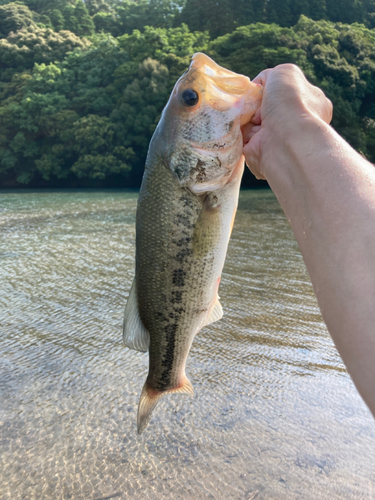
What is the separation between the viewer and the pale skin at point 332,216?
0.82m

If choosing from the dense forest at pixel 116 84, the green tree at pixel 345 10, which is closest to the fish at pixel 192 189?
the dense forest at pixel 116 84

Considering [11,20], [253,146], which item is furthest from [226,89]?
[11,20]

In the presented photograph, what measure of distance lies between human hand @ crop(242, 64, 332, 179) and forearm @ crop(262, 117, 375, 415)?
105 millimetres

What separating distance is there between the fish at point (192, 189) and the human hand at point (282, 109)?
0.14 metres

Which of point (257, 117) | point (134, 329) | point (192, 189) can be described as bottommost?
point (134, 329)

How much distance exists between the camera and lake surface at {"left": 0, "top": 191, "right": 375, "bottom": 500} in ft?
7.61

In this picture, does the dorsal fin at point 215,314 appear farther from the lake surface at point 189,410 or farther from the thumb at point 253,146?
the lake surface at point 189,410

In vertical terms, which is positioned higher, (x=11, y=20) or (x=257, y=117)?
(x=11, y=20)

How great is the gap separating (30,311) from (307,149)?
15.7 ft

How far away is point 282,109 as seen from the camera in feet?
4.42

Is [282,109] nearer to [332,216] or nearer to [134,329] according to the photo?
[332,216]

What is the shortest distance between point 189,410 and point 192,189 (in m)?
1.92

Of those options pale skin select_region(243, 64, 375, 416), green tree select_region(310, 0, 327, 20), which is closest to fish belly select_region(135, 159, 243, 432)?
pale skin select_region(243, 64, 375, 416)

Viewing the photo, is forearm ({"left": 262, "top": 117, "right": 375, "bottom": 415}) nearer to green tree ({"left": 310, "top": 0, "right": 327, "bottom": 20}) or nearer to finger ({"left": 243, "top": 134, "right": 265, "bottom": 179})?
finger ({"left": 243, "top": 134, "right": 265, "bottom": 179})
